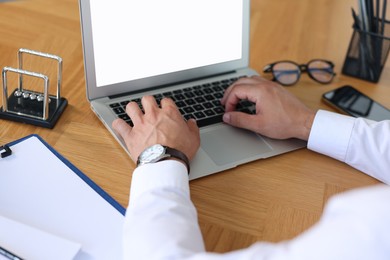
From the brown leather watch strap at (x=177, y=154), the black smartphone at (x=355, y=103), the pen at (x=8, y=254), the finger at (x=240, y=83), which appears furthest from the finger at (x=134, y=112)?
the black smartphone at (x=355, y=103)

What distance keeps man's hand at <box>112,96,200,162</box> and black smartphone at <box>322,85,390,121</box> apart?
39cm

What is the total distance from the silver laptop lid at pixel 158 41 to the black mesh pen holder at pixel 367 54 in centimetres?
30

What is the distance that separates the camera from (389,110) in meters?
1.16

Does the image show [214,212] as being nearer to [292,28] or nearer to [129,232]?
[129,232]

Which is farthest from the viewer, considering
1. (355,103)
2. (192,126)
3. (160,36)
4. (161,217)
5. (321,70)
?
(321,70)

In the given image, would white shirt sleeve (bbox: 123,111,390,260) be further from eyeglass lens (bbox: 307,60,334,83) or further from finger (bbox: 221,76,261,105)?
eyeglass lens (bbox: 307,60,334,83)

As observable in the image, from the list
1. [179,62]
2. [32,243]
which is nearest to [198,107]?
[179,62]

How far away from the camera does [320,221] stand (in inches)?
25.2

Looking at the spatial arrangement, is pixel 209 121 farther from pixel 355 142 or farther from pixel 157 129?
pixel 355 142

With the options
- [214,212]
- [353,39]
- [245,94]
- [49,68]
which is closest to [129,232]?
[214,212]

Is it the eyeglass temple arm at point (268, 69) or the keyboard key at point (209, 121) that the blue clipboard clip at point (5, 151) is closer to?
the keyboard key at point (209, 121)

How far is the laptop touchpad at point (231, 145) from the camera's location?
0.96m

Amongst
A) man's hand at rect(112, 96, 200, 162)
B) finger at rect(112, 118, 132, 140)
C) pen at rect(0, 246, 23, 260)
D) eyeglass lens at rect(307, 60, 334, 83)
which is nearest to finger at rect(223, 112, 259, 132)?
man's hand at rect(112, 96, 200, 162)

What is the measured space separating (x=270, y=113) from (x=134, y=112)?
28cm
